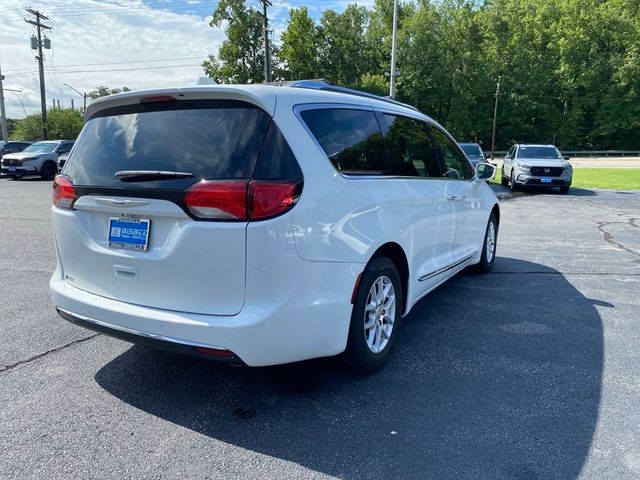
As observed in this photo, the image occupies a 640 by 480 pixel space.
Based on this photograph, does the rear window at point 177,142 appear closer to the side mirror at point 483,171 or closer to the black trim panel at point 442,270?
the black trim panel at point 442,270

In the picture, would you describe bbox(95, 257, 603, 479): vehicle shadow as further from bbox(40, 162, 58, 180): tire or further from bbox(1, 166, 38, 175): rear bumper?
bbox(40, 162, 58, 180): tire

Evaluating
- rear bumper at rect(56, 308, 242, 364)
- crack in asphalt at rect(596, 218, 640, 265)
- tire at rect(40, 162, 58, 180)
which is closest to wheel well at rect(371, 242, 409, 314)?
rear bumper at rect(56, 308, 242, 364)

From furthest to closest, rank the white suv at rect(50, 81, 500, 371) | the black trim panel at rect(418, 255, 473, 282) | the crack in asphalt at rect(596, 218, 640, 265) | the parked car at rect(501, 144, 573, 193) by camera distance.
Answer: the parked car at rect(501, 144, 573, 193), the crack in asphalt at rect(596, 218, 640, 265), the black trim panel at rect(418, 255, 473, 282), the white suv at rect(50, 81, 500, 371)

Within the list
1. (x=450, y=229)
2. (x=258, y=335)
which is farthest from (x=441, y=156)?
(x=258, y=335)

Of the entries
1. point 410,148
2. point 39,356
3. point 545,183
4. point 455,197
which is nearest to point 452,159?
point 455,197

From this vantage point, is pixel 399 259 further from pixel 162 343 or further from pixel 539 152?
pixel 539 152

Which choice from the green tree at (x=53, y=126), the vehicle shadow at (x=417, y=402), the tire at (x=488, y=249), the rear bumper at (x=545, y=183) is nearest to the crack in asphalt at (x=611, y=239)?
the tire at (x=488, y=249)

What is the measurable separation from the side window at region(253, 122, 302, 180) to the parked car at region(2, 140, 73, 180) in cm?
2380

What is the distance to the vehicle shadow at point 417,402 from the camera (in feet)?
8.32

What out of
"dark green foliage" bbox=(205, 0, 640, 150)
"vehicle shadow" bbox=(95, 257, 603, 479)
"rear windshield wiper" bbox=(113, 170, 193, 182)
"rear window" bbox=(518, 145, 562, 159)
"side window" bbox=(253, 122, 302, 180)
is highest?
"dark green foliage" bbox=(205, 0, 640, 150)

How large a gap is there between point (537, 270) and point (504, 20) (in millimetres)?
63122

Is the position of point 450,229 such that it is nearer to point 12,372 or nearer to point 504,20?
point 12,372

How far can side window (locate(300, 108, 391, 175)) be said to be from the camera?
3.01 m

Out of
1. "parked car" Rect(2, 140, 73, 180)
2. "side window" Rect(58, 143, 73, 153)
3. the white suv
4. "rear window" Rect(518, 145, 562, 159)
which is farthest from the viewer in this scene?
"side window" Rect(58, 143, 73, 153)
